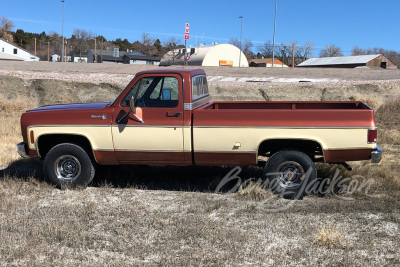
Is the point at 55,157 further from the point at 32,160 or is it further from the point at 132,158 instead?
the point at 32,160

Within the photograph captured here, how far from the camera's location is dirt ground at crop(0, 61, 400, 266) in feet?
14.3

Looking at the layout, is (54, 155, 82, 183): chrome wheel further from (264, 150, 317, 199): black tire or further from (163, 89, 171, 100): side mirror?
(264, 150, 317, 199): black tire

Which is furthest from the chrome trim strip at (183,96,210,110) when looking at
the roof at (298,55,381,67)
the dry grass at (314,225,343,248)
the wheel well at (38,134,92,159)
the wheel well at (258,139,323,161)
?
the roof at (298,55,381,67)

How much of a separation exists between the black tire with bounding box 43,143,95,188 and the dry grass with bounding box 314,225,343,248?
352 cm

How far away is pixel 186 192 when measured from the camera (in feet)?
21.7

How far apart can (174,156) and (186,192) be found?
63 centimetres

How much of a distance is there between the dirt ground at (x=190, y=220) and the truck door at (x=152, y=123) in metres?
0.60

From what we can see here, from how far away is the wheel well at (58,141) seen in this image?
264 inches

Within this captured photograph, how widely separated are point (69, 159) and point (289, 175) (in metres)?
3.29

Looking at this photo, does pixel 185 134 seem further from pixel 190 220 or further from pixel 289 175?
pixel 289 175

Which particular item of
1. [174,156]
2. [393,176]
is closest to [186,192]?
[174,156]

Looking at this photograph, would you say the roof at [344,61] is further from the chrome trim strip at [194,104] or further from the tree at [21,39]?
the tree at [21,39]

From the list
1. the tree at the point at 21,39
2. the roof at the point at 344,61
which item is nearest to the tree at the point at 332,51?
the roof at the point at 344,61

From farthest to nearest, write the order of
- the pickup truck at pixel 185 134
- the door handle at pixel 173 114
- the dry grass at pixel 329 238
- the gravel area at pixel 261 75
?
the gravel area at pixel 261 75 < the door handle at pixel 173 114 < the pickup truck at pixel 185 134 < the dry grass at pixel 329 238
